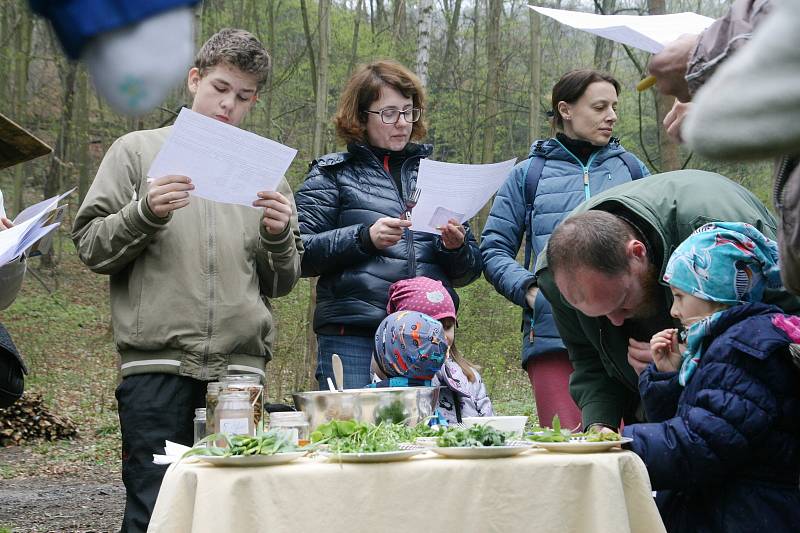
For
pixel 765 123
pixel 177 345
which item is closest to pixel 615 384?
pixel 177 345

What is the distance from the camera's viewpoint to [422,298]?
13.2 ft

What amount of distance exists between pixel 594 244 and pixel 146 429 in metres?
1.68

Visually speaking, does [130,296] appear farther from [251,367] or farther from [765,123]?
[765,123]

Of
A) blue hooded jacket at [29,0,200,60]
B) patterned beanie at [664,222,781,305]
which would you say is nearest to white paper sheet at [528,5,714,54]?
patterned beanie at [664,222,781,305]

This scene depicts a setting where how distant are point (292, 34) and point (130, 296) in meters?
11.4

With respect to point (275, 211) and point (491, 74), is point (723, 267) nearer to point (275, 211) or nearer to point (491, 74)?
point (275, 211)

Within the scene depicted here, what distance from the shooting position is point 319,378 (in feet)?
14.0

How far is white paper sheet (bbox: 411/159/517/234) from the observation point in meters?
4.16

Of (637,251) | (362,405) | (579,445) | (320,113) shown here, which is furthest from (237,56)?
(320,113)

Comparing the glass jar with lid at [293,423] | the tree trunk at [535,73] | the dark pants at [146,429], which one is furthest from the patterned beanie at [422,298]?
the tree trunk at [535,73]

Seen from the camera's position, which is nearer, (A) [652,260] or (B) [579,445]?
(B) [579,445]

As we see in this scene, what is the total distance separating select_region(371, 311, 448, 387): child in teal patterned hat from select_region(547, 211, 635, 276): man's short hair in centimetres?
68

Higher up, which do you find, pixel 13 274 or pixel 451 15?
pixel 451 15

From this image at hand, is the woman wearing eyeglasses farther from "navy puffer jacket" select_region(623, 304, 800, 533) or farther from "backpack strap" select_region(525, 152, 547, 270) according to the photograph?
"navy puffer jacket" select_region(623, 304, 800, 533)
